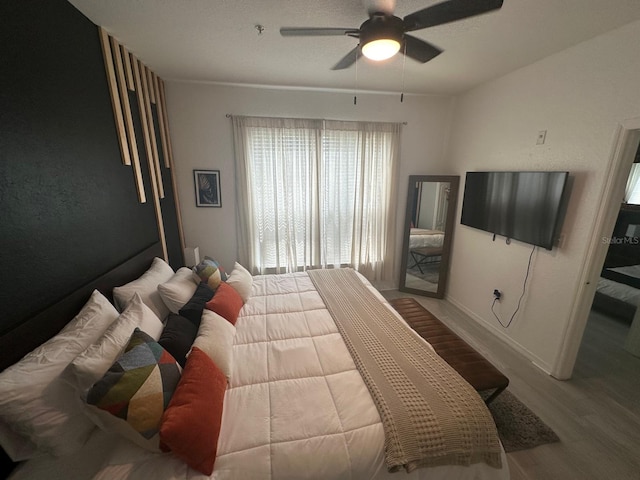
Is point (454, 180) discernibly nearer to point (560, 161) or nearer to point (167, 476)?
point (560, 161)

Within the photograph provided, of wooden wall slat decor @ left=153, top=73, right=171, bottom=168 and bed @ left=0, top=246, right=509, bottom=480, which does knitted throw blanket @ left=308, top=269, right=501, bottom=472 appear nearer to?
bed @ left=0, top=246, right=509, bottom=480

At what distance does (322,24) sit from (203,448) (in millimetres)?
2519

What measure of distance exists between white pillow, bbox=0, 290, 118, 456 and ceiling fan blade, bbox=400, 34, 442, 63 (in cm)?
242

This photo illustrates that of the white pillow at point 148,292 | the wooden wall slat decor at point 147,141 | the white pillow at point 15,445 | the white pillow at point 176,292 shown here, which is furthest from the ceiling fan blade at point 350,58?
the white pillow at point 15,445

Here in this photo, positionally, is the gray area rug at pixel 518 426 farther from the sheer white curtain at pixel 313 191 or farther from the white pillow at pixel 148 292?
the white pillow at pixel 148 292

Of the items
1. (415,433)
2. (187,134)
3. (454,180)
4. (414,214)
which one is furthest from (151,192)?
(454,180)

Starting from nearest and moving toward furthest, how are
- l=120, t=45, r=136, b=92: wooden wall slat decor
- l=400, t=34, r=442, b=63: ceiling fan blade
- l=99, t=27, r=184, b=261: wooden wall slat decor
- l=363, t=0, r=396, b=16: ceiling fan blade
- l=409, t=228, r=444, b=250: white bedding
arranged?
1. l=363, t=0, r=396, b=16: ceiling fan blade
2. l=400, t=34, r=442, b=63: ceiling fan blade
3. l=99, t=27, r=184, b=261: wooden wall slat decor
4. l=120, t=45, r=136, b=92: wooden wall slat decor
5. l=409, t=228, r=444, b=250: white bedding

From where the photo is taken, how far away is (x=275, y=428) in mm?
1137

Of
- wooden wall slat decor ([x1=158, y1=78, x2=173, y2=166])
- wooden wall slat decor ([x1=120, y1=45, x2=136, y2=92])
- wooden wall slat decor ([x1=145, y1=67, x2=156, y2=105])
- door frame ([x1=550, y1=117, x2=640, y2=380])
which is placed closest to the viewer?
door frame ([x1=550, y1=117, x2=640, y2=380])

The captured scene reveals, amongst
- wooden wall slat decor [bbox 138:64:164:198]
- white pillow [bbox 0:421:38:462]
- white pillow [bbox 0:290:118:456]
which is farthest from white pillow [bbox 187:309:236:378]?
wooden wall slat decor [bbox 138:64:164:198]

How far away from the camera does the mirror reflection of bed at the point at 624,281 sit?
2.81 metres

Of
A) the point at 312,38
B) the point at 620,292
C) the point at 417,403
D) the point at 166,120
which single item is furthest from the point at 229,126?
the point at 620,292

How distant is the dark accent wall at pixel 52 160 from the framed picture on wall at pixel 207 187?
3.81 feet

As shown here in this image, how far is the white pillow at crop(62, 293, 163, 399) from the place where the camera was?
1017mm
